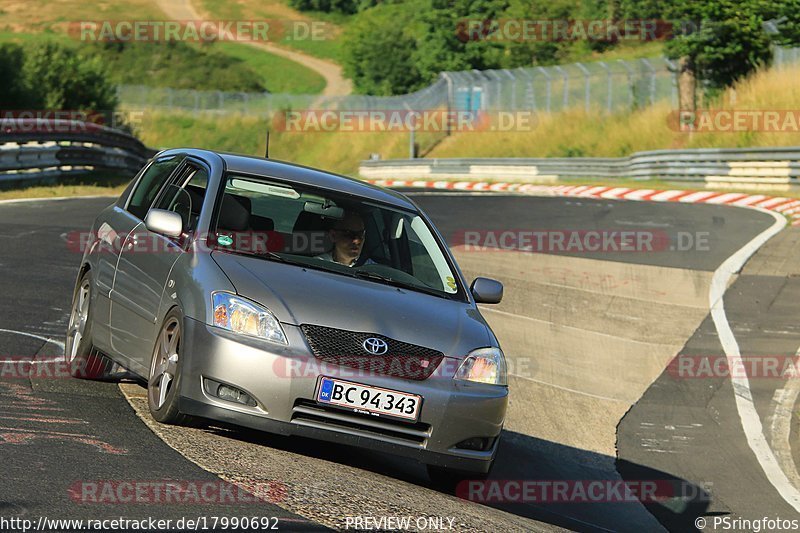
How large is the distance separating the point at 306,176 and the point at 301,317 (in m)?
1.73

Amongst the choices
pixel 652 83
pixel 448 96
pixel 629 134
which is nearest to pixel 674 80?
pixel 652 83

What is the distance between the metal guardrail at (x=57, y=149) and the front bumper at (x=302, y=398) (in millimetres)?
18210

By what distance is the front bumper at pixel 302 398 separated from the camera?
21.3ft

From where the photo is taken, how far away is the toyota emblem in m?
6.62

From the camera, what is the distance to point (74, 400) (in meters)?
7.59

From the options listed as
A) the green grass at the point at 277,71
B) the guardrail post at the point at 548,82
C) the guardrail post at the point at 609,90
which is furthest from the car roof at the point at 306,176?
the green grass at the point at 277,71

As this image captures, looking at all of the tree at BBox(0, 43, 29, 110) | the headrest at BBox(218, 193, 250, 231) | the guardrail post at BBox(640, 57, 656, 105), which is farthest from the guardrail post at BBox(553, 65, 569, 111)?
the headrest at BBox(218, 193, 250, 231)

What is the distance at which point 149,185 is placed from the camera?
873 cm

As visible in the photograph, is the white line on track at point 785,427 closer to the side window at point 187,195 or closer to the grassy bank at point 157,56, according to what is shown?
the side window at point 187,195

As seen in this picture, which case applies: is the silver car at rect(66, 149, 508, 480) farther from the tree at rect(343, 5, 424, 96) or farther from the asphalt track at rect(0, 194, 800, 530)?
the tree at rect(343, 5, 424, 96)

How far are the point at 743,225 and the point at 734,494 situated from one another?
13.3 m

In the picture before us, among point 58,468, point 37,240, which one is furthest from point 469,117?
point 58,468

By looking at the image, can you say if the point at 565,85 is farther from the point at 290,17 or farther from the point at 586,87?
the point at 290,17

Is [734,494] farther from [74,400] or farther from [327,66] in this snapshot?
[327,66]
